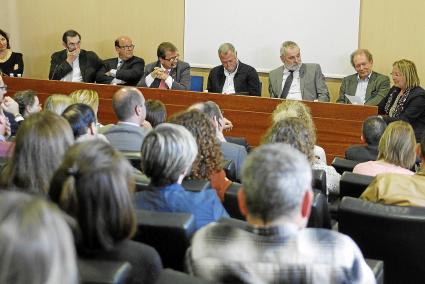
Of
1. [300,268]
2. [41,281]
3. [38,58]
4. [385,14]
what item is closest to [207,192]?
[300,268]

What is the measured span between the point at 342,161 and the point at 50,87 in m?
3.82

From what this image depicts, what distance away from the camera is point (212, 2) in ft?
24.2

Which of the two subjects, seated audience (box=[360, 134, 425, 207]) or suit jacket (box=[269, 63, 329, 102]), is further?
suit jacket (box=[269, 63, 329, 102])

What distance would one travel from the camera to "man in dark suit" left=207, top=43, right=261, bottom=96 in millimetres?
6527

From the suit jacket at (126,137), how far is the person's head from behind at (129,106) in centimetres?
15

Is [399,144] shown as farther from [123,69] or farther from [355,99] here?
[123,69]

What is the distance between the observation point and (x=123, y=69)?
22.9ft

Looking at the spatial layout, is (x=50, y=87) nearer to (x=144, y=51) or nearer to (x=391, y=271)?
(x=144, y=51)

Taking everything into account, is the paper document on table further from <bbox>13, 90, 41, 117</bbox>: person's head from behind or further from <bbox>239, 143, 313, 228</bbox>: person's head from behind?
<bbox>239, 143, 313, 228</bbox>: person's head from behind

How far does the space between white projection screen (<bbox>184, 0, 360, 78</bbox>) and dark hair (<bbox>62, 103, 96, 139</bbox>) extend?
162 inches

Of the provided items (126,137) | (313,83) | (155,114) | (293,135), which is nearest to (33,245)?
(293,135)

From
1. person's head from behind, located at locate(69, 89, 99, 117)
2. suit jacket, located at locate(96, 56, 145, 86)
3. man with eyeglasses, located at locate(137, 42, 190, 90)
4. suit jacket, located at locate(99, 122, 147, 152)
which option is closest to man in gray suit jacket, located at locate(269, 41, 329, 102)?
man with eyeglasses, located at locate(137, 42, 190, 90)

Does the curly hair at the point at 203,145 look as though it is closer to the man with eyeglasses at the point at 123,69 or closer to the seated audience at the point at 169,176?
the seated audience at the point at 169,176

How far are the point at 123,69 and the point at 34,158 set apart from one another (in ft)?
16.4
